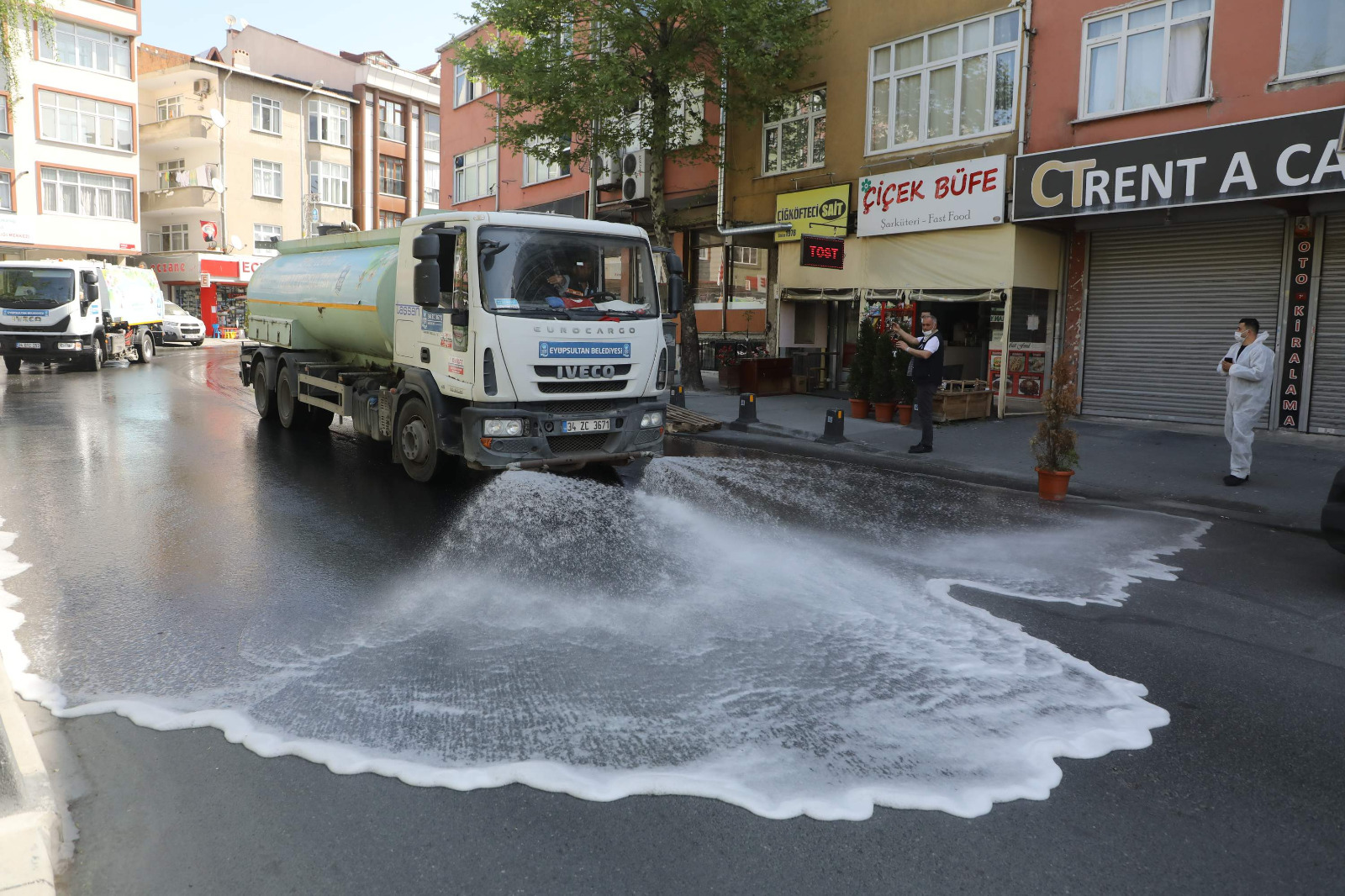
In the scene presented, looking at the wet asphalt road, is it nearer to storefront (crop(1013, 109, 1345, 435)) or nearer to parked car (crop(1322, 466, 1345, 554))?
parked car (crop(1322, 466, 1345, 554))

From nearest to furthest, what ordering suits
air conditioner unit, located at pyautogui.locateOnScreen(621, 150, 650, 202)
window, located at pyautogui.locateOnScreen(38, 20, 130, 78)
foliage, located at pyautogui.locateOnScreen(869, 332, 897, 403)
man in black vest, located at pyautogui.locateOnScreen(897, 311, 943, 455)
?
1. man in black vest, located at pyautogui.locateOnScreen(897, 311, 943, 455)
2. foliage, located at pyautogui.locateOnScreen(869, 332, 897, 403)
3. air conditioner unit, located at pyautogui.locateOnScreen(621, 150, 650, 202)
4. window, located at pyautogui.locateOnScreen(38, 20, 130, 78)

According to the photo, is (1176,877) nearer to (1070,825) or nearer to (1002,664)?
(1070,825)

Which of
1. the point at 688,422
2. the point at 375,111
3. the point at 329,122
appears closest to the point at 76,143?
the point at 329,122

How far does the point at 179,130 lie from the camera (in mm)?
45719

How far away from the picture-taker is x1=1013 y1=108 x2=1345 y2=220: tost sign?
1186 centimetres

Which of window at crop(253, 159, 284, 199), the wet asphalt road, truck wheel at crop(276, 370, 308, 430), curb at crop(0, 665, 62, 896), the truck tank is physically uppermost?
window at crop(253, 159, 284, 199)

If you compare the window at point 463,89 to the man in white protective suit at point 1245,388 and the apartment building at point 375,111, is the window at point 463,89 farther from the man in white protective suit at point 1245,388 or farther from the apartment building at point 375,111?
the man in white protective suit at point 1245,388

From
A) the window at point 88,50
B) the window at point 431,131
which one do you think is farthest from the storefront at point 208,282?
the window at point 431,131

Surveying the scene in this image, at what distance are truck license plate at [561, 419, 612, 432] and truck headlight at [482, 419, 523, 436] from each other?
1.59 feet

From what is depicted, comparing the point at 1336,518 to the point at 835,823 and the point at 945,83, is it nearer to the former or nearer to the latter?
the point at 835,823

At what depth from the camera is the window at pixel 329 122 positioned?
51.0 meters

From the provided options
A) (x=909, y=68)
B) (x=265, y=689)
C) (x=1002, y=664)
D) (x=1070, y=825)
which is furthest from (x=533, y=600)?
(x=909, y=68)

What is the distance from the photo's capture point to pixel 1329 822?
11.1ft

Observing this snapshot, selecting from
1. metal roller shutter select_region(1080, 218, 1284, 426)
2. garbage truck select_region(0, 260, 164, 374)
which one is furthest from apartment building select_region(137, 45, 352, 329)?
metal roller shutter select_region(1080, 218, 1284, 426)
